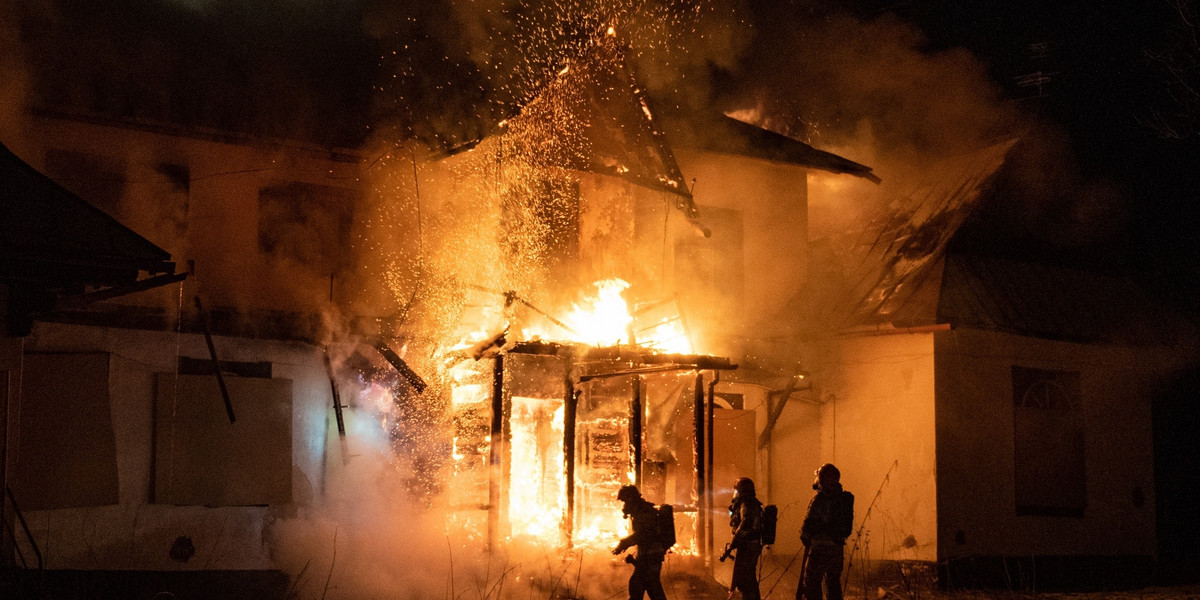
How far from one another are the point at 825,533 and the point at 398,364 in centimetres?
653

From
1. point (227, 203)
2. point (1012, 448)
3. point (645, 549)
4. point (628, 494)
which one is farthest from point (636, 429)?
point (227, 203)

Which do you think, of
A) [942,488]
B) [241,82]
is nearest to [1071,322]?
[942,488]

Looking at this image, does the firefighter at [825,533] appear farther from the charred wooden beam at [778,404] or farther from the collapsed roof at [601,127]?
the collapsed roof at [601,127]

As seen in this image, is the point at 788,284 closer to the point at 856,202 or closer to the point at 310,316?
the point at 856,202

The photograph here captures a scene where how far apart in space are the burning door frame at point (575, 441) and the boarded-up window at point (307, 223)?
2899 mm

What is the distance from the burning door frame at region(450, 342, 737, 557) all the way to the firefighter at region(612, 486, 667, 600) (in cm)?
259

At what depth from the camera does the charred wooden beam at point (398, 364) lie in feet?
46.1

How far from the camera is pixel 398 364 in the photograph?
554 inches

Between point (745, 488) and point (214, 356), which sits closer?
point (745, 488)

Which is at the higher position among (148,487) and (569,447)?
(569,447)

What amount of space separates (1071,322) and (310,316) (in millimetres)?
12635

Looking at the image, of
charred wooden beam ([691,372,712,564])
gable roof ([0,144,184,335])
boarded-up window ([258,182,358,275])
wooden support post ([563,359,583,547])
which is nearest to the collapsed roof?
boarded-up window ([258,182,358,275])

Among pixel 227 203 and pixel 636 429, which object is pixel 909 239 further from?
pixel 227 203

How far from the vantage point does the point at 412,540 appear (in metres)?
13.8
